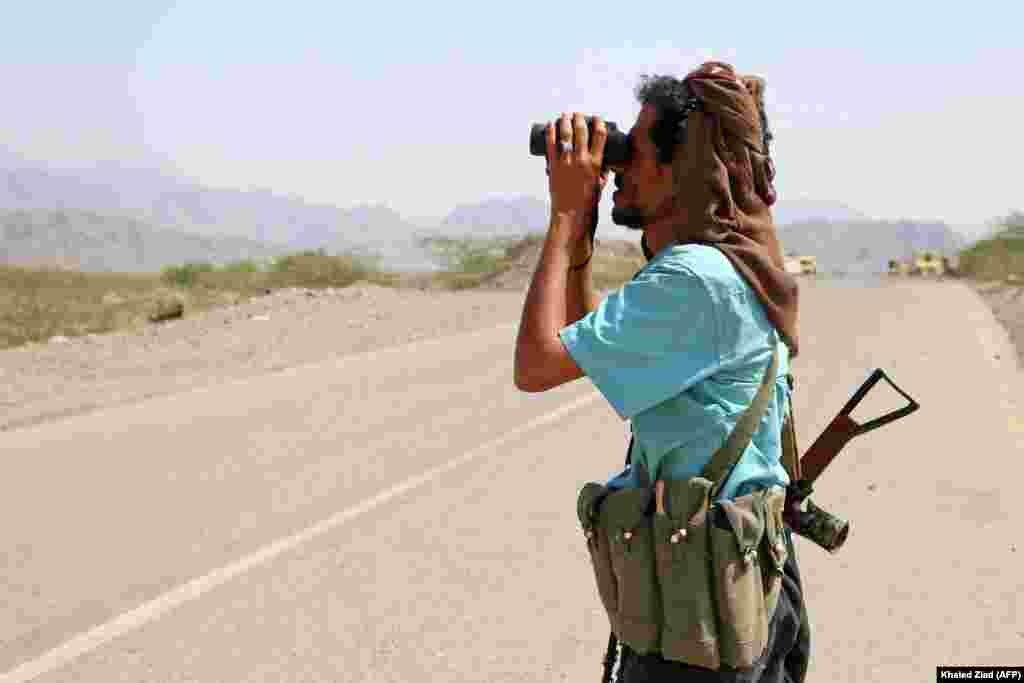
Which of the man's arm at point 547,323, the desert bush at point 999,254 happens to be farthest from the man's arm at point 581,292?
the desert bush at point 999,254

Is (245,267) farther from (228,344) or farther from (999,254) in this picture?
(999,254)

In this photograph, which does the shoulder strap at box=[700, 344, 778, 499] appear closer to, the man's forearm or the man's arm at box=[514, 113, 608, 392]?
the man's arm at box=[514, 113, 608, 392]

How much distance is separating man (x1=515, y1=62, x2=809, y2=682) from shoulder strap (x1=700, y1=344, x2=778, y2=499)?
2 centimetres

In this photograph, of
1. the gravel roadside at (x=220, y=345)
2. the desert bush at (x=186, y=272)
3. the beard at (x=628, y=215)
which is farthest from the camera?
the desert bush at (x=186, y=272)

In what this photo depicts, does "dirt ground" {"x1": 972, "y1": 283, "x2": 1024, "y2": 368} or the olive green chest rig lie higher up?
the olive green chest rig

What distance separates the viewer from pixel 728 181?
2.70m

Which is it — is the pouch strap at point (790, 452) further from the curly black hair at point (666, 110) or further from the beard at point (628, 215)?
the curly black hair at point (666, 110)

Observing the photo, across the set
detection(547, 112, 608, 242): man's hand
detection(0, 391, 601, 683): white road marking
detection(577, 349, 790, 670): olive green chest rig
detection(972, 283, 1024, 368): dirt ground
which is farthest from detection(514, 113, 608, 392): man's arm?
detection(972, 283, 1024, 368): dirt ground

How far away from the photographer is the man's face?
277cm

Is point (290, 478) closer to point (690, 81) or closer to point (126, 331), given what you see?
point (690, 81)

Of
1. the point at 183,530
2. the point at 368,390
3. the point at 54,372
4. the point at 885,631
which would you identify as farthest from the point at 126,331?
the point at 885,631

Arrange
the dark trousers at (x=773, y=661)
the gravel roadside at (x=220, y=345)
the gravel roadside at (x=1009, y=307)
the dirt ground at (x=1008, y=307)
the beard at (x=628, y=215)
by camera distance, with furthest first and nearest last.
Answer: the dirt ground at (x=1008, y=307), the gravel roadside at (x=1009, y=307), the gravel roadside at (x=220, y=345), the beard at (x=628, y=215), the dark trousers at (x=773, y=661)

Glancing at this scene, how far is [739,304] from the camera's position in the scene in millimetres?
2660

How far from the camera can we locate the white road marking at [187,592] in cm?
526
